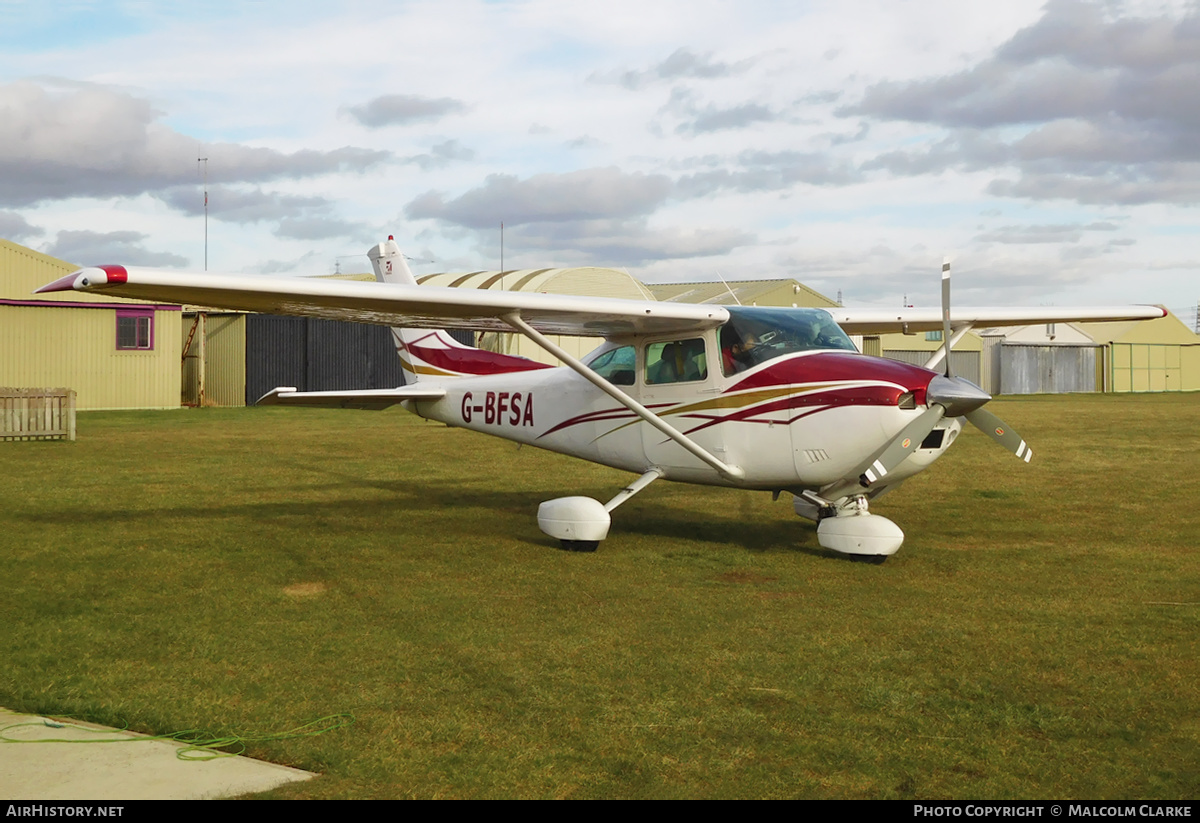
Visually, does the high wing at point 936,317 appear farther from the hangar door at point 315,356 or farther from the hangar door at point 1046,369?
the hangar door at point 1046,369

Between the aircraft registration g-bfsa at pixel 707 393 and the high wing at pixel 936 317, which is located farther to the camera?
the high wing at pixel 936 317

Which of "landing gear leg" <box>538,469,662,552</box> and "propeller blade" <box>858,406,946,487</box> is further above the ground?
"propeller blade" <box>858,406,946,487</box>

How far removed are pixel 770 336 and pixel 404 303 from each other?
10.6ft

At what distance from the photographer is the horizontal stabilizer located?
1126 centimetres

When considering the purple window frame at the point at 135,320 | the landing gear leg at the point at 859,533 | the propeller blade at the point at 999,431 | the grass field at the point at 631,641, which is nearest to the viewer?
the grass field at the point at 631,641

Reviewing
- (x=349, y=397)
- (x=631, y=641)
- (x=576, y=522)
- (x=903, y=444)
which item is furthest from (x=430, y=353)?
(x=631, y=641)

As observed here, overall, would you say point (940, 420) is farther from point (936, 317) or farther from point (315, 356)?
point (315, 356)

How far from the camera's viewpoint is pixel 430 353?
13.3 m

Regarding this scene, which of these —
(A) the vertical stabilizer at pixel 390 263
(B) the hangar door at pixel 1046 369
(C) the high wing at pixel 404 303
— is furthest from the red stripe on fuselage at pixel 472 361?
(B) the hangar door at pixel 1046 369

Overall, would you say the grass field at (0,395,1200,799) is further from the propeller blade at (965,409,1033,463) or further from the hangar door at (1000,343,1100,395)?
the hangar door at (1000,343,1100,395)

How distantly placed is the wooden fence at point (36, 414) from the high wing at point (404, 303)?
1401 centimetres

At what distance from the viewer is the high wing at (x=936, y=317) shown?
11.7 metres

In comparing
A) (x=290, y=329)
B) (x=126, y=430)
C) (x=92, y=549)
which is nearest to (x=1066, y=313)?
(x=92, y=549)

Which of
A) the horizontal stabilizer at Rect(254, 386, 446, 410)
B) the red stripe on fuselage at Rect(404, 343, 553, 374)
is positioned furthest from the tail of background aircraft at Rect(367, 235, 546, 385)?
the horizontal stabilizer at Rect(254, 386, 446, 410)
